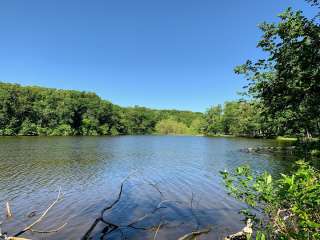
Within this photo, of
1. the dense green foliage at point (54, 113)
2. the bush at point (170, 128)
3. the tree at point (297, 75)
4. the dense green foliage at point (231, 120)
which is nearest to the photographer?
the tree at point (297, 75)

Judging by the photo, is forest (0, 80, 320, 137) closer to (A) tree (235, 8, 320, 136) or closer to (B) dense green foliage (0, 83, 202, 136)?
(B) dense green foliage (0, 83, 202, 136)

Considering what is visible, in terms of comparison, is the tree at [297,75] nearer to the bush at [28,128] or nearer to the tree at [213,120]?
the bush at [28,128]

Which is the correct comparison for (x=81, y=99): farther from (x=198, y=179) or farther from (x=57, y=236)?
(x=57, y=236)

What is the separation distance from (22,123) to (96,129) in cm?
Answer: 3592

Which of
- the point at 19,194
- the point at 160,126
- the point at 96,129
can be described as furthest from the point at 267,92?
the point at 160,126

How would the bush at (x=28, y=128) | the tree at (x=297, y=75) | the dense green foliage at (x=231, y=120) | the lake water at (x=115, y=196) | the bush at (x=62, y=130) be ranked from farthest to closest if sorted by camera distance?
1. the dense green foliage at (x=231, y=120)
2. the bush at (x=62, y=130)
3. the bush at (x=28, y=128)
4. the lake water at (x=115, y=196)
5. the tree at (x=297, y=75)

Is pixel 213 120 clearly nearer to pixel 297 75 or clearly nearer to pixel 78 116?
pixel 78 116

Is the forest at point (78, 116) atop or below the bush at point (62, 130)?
atop

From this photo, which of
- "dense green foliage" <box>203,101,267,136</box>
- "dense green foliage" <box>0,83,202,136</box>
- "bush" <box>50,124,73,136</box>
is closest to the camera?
"dense green foliage" <box>0,83,202,136</box>

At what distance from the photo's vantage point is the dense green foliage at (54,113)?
108125 millimetres

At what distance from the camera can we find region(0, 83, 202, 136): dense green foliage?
10812 centimetres

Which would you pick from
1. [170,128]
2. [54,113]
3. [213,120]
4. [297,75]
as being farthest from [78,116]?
[297,75]

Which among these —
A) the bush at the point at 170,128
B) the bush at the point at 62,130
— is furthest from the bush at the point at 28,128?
the bush at the point at 170,128

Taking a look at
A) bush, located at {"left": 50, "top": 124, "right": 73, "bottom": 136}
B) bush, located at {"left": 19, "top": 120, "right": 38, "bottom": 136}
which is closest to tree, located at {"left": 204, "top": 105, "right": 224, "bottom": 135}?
bush, located at {"left": 50, "top": 124, "right": 73, "bottom": 136}
